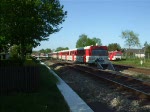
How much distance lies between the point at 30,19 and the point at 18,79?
17.5m

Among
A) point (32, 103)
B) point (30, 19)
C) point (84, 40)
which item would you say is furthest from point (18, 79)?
point (84, 40)

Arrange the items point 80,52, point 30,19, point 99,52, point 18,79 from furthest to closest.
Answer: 1. point 80,52
2. point 99,52
3. point 30,19
4. point 18,79

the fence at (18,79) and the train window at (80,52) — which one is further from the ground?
the train window at (80,52)

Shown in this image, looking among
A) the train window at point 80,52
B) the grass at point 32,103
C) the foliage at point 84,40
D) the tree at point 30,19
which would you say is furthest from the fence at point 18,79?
the foliage at point 84,40

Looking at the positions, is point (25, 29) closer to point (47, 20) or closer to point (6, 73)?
point (47, 20)

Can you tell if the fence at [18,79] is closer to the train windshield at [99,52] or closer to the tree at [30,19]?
the tree at [30,19]

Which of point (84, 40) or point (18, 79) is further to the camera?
point (84, 40)

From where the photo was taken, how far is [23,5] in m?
31.7

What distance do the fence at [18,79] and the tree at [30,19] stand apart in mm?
16305

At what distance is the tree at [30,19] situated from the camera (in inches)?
1235

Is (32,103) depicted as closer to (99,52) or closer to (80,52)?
(99,52)

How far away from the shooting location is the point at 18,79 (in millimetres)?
13938

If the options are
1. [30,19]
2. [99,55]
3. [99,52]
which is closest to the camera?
[30,19]

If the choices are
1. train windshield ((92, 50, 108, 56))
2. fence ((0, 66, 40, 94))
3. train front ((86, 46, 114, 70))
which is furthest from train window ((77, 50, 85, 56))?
fence ((0, 66, 40, 94))
